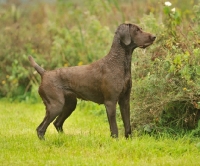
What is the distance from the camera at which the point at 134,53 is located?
9102 millimetres

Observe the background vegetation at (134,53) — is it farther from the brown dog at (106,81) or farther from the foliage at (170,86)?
the brown dog at (106,81)

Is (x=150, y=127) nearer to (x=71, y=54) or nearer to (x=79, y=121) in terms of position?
(x=79, y=121)

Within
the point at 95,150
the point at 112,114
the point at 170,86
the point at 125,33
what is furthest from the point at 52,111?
the point at 170,86

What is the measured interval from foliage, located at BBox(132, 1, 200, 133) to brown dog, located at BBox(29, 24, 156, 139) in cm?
50

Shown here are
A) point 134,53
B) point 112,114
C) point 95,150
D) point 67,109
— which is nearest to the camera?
point 95,150

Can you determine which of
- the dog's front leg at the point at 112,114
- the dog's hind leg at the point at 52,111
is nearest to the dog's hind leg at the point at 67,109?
the dog's hind leg at the point at 52,111

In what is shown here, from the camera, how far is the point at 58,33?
13914mm

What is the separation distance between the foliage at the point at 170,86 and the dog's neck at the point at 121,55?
1.70ft

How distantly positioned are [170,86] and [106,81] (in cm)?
108

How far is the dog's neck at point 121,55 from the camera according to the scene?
7.54m

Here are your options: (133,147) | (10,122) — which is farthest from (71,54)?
(133,147)

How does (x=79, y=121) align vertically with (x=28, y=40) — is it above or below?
below

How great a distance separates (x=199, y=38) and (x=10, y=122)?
3984 millimetres

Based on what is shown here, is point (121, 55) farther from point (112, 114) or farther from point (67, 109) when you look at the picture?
point (67, 109)
